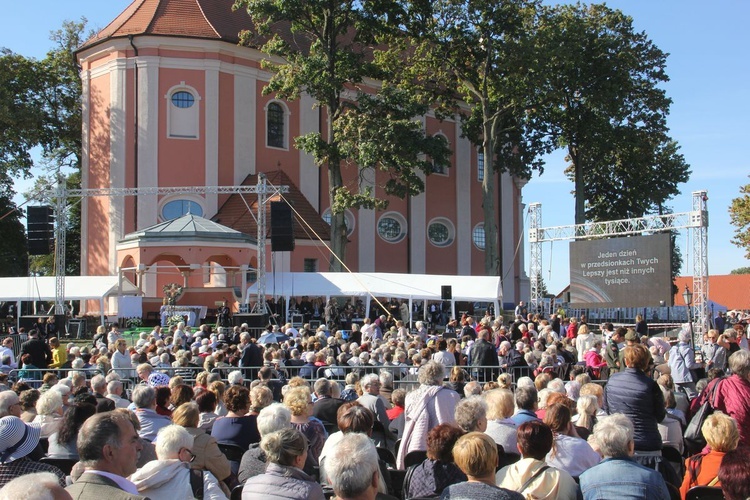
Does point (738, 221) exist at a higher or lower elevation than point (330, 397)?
higher

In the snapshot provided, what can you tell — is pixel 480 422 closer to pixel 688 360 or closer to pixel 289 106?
pixel 688 360

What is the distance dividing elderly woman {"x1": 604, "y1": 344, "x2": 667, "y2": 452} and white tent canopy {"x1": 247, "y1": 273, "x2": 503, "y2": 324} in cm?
2306

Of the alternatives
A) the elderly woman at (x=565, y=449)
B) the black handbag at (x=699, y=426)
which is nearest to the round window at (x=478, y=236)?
the black handbag at (x=699, y=426)

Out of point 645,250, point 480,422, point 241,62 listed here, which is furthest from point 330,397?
point 241,62

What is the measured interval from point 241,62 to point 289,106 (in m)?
3.08

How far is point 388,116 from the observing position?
115 feet

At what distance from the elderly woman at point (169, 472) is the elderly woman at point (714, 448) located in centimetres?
309

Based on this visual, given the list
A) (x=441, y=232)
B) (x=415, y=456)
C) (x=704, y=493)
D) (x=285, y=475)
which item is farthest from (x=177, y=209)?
(x=704, y=493)

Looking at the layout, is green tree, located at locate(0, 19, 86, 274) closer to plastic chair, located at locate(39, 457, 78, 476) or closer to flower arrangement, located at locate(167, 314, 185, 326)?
flower arrangement, located at locate(167, 314, 185, 326)

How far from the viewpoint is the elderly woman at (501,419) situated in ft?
22.0

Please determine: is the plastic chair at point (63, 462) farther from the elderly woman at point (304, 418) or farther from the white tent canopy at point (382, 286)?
the white tent canopy at point (382, 286)

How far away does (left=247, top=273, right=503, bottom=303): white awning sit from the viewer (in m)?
30.6

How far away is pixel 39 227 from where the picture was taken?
28.0 metres

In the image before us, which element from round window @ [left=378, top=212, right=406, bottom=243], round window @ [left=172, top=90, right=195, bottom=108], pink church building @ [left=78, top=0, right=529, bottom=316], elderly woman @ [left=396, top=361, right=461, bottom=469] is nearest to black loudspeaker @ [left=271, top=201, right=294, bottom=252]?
pink church building @ [left=78, top=0, right=529, bottom=316]
